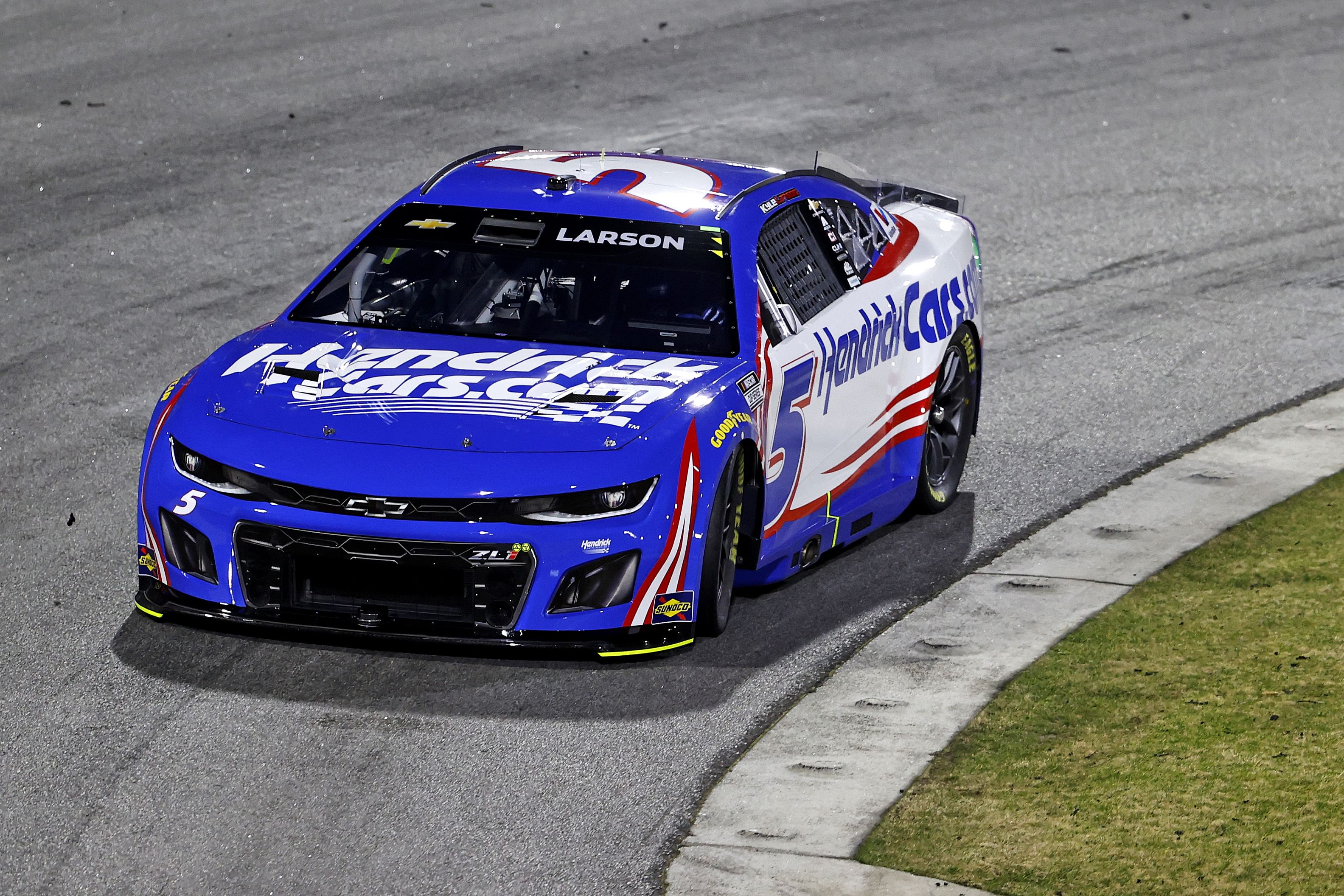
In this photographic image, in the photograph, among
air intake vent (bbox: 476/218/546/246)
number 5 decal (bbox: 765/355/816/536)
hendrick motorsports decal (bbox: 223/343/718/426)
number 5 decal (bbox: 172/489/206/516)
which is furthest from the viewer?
air intake vent (bbox: 476/218/546/246)

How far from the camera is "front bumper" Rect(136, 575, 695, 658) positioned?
→ 5.93 meters

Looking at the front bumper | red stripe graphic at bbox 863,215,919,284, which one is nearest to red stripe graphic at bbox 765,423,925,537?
red stripe graphic at bbox 863,215,919,284

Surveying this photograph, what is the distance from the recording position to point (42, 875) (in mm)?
Result: 5020

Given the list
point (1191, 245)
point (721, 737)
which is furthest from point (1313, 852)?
point (1191, 245)

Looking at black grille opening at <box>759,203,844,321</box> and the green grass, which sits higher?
black grille opening at <box>759,203,844,321</box>

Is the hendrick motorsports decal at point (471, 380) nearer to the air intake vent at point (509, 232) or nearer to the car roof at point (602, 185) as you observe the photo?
the air intake vent at point (509, 232)

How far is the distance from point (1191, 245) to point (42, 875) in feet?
31.5

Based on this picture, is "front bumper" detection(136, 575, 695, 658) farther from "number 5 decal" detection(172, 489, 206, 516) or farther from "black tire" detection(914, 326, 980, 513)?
"black tire" detection(914, 326, 980, 513)

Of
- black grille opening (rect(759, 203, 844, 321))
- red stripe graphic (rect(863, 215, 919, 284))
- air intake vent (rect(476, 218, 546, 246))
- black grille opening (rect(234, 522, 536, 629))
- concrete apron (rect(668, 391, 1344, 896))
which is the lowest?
concrete apron (rect(668, 391, 1344, 896))

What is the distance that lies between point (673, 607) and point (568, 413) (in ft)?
2.33

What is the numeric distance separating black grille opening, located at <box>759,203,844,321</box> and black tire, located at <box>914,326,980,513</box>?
0.79 metres

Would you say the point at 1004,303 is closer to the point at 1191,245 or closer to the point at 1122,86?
the point at 1191,245

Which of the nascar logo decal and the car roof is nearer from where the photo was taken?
the nascar logo decal

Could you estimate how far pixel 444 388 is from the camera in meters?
6.38
